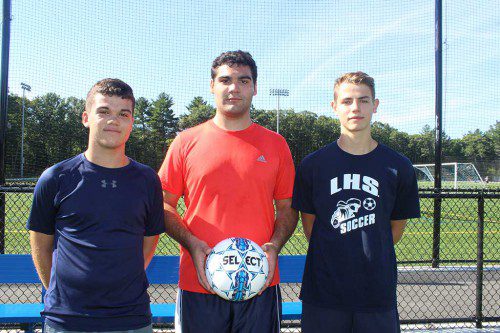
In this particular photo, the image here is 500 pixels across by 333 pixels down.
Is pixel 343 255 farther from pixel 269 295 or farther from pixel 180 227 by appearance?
pixel 180 227

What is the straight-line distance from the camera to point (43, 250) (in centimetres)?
224

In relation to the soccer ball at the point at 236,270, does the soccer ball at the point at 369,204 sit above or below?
above

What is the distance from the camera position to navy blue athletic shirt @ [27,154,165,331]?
204 cm

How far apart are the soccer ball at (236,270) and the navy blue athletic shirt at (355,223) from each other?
38 cm

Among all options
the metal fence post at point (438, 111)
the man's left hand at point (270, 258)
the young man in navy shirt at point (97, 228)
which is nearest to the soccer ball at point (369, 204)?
the man's left hand at point (270, 258)

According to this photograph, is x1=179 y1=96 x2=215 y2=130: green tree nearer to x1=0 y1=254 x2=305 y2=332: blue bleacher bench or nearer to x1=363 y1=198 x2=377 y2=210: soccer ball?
x1=0 y1=254 x2=305 y2=332: blue bleacher bench

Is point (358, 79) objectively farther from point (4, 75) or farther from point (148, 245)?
point (4, 75)

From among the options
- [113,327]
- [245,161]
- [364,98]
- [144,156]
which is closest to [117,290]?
[113,327]

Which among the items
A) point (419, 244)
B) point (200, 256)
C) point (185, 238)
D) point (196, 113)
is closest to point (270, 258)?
point (200, 256)

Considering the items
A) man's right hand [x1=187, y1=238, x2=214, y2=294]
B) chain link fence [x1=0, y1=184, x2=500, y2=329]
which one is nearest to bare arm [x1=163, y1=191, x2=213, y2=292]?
man's right hand [x1=187, y1=238, x2=214, y2=294]

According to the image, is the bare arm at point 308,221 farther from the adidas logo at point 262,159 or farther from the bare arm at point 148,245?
the bare arm at point 148,245

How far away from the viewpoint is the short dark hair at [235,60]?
8.29 ft

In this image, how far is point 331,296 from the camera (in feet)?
7.77

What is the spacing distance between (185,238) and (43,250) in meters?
0.75
